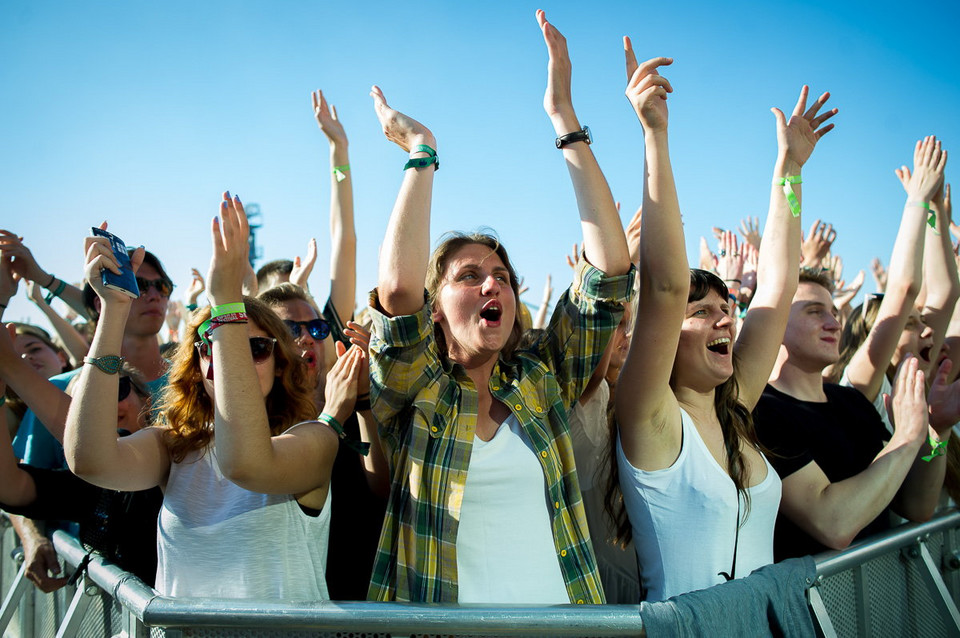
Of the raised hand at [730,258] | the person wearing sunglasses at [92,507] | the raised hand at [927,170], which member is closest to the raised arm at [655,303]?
the person wearing sunglasses at [92,507]

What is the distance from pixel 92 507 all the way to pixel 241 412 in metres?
1.10

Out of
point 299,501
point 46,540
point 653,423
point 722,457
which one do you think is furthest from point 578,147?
point 46,540

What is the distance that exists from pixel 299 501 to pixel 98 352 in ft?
2.33

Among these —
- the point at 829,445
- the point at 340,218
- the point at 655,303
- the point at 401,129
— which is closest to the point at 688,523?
the point at 655,303

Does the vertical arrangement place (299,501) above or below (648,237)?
below

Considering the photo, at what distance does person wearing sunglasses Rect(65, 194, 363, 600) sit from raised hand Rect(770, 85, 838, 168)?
2029mm

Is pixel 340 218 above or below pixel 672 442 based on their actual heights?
above

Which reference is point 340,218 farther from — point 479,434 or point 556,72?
point 479,434

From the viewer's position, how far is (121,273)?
2.21m

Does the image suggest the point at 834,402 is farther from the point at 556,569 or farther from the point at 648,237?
the point at 556,569

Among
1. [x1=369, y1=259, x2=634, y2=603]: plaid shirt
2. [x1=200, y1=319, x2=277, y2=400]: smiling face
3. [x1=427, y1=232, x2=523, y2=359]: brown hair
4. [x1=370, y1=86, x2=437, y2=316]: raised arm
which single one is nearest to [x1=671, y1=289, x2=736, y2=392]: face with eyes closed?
[x1=369, y1=259, x2=634, y2=603]: plaid shirt

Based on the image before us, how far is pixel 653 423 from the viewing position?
2.24 meters

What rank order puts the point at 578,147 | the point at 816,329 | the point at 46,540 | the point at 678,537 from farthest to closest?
the point at 816,329
the point at 46,540
the point at 578,147
the point at 678,537

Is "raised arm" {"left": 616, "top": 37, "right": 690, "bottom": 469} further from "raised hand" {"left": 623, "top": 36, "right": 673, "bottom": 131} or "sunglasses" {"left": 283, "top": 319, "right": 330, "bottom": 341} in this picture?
"sunglasses" {"left": 283, "top": 319, "right": 330, "bottom": 341}
